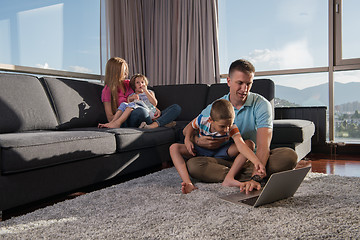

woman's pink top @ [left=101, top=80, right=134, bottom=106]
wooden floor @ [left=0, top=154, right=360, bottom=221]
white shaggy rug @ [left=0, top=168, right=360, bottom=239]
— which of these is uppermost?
woman's pink top @ [left=101, top=80, right=134, bottom=106]

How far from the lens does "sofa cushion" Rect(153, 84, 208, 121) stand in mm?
3326

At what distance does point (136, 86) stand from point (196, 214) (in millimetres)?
1793

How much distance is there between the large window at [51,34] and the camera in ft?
9.93

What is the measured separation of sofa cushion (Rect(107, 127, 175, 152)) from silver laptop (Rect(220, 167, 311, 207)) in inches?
33.2

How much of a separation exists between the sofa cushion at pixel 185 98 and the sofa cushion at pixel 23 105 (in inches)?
49.2

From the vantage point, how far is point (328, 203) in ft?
5.01

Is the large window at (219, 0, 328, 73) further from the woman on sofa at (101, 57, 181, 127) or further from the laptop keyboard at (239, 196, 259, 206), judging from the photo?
the laptop keyboard at (239, 196, 259, 206)

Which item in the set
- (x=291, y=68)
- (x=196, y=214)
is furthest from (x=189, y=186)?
(x=291, y=68)

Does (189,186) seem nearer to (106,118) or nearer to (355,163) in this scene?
(106,118)

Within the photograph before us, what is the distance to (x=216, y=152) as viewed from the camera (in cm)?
207

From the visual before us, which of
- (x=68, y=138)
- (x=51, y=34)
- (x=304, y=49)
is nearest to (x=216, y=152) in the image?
(x=68, y=138)

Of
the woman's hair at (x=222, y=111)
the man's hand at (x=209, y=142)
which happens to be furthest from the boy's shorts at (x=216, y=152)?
the woman's hair at (x=222, y=111)

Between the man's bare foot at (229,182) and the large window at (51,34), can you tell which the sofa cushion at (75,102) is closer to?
the large window at (51,34)

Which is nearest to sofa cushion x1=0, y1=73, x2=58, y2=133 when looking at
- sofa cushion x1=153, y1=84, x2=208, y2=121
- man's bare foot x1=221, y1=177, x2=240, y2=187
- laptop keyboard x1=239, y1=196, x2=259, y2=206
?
sofa cushion x1=153, y1=84, x2=208, y2=121
